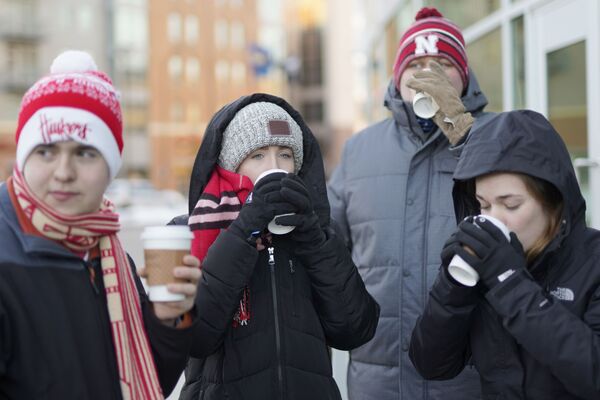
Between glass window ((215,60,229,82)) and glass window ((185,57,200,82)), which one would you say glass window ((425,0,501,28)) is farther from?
glass window ((215,60,229,82))

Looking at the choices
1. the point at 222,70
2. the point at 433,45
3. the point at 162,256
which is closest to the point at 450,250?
the point at 162,256

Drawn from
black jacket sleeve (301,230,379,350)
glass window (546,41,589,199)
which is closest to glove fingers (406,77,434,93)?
black jacket sleeve (301,230,379,350)

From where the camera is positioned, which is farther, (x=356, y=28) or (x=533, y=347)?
(x=356, y=28)

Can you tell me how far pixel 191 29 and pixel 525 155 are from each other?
5065cm

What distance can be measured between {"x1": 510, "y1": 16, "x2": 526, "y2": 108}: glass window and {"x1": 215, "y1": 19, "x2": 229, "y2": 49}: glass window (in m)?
48.0

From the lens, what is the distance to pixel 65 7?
3969 centimetres

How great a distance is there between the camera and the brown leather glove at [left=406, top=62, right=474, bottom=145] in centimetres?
256

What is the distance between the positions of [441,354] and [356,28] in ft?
191

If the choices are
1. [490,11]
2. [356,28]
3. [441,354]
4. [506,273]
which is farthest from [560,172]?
[356,28]

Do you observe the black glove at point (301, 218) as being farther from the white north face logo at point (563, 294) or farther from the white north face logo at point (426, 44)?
the white north face logo at point (426, 44)

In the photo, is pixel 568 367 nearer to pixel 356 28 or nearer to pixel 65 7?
pixel 65 7

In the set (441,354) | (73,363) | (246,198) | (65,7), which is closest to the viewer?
(73,363)

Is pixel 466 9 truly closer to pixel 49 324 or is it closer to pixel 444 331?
pixel 444 331

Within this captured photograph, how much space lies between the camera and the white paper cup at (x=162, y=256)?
1.65 meters
